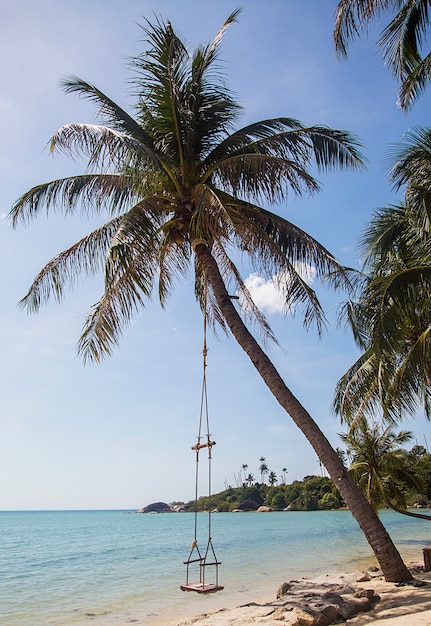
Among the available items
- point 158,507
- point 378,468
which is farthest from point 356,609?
point 158,507

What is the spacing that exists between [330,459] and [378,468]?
33.5 feet

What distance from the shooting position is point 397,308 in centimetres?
760

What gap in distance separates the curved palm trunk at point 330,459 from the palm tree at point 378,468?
8709 mm

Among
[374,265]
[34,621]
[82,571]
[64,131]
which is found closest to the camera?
[64,131]

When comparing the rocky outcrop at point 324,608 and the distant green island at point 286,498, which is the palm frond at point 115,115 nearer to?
the rocky outcrop at point 324,608

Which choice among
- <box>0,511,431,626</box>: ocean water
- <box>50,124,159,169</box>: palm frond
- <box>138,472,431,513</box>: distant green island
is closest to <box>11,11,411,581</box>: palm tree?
<box>50,124,159,169</box>: palm frond

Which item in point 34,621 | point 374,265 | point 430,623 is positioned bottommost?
point 34,621

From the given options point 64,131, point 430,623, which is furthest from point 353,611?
point 64,131

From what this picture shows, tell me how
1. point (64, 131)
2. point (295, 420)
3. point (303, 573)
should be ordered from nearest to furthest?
point (295, 420), point (64, 131), point (303, 573)

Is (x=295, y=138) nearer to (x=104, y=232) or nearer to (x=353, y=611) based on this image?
(x=104, y=232)

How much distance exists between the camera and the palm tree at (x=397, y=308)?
24.4 ft

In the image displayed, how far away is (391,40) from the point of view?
326 inches

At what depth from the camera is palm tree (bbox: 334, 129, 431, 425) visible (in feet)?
24.4

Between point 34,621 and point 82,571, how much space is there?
30.7 feet
